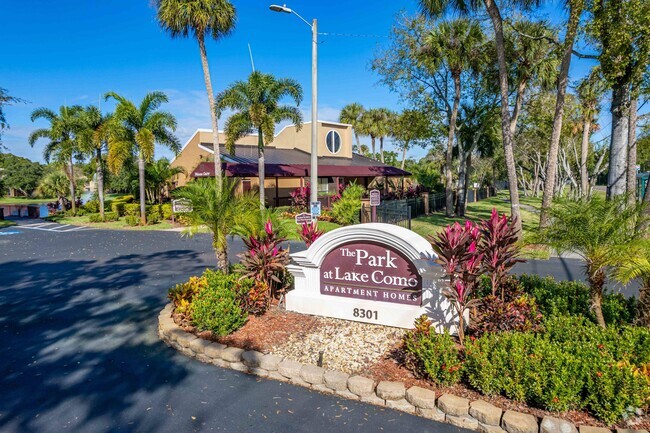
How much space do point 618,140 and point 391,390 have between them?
40.4ft

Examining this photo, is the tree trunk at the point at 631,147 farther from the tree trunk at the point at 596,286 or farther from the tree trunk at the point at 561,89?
the tree trunk at the point at 596,286

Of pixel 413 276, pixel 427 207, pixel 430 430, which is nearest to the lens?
pixel 430 430

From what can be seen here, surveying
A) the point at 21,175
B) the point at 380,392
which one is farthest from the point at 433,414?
the point at 21,175

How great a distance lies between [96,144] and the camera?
2541 cm

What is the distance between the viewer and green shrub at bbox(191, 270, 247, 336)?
6.18m

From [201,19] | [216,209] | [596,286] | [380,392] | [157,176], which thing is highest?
[201,19]

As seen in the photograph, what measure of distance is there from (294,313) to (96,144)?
76.9 feet

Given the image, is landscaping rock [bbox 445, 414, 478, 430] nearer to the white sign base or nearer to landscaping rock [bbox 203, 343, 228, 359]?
the white sign base

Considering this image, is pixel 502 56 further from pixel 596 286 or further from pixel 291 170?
pixel 291 170

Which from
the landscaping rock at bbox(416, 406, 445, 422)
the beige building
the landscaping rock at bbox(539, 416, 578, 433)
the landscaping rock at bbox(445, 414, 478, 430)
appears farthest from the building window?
the landscaping rock at bbox(539, 416, 578, 433)

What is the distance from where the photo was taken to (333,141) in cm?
3659

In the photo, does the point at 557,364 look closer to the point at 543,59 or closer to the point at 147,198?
the point at 543,59

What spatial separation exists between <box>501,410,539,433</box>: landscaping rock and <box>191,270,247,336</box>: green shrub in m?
3.92

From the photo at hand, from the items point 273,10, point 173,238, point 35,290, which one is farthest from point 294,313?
point 173,238
